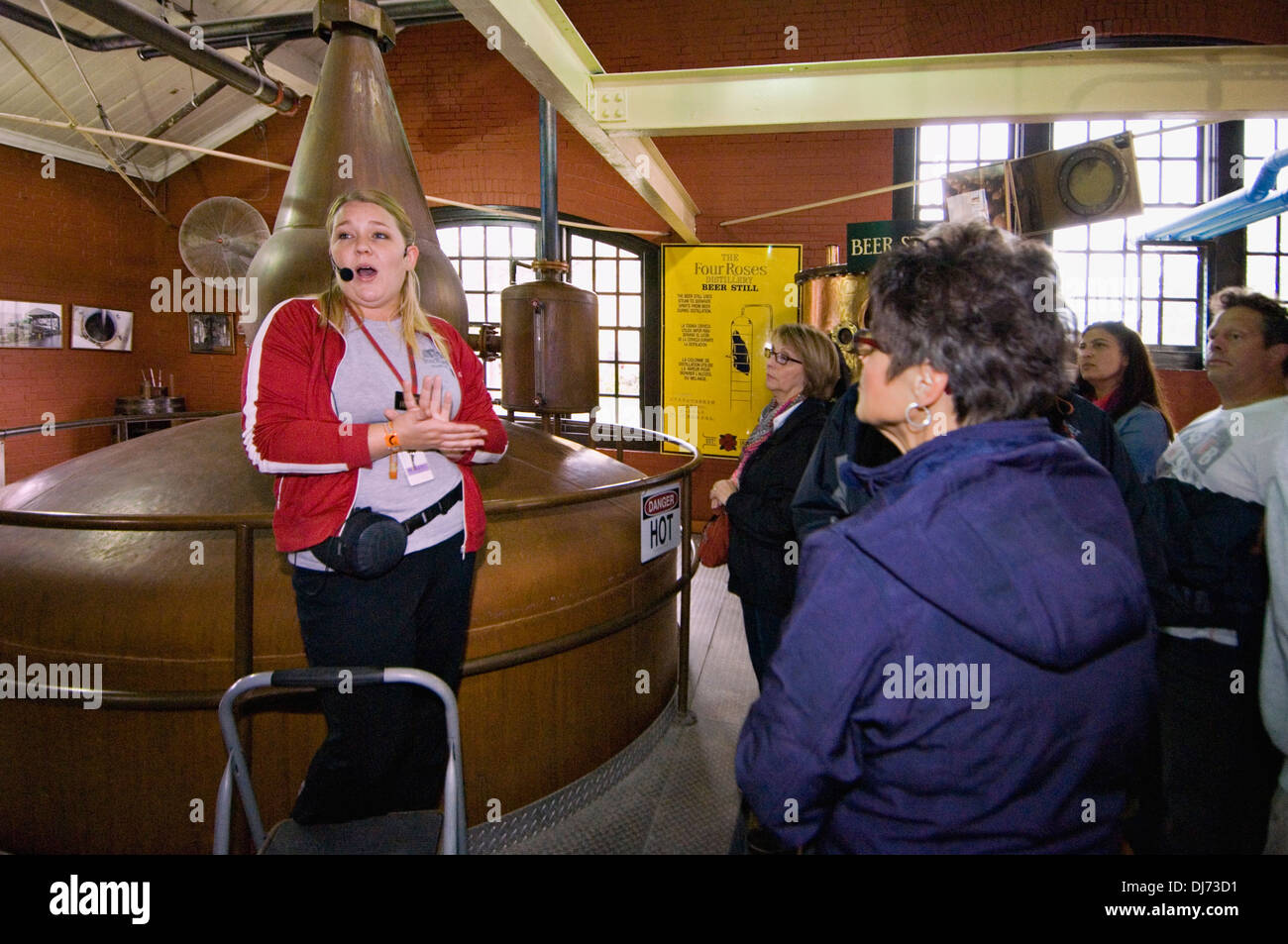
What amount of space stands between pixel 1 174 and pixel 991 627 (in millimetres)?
9994

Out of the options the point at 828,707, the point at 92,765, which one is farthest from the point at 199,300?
the point at 828,707

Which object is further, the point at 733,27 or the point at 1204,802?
the point at 733,27

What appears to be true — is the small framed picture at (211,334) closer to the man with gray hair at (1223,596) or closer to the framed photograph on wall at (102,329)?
the framed photograph on wall at (102,329)

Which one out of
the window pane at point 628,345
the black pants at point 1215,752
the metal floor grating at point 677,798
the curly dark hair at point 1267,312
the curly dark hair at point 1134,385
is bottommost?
the metal floor grating at point 677,798

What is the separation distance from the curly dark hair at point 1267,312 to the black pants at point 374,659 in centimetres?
225

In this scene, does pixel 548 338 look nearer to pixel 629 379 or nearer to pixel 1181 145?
pixel 629 379

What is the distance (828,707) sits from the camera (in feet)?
2.90

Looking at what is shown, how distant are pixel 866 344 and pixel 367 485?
3.61 ft

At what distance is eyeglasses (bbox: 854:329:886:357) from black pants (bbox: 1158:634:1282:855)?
1452mm

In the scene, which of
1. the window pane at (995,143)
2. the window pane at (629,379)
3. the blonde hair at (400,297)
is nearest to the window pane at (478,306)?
the window pane at (629,379)

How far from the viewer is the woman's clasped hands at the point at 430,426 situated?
1500 mm

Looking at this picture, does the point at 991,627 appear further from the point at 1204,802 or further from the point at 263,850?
the point at 1204,802

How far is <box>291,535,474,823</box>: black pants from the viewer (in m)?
1.53

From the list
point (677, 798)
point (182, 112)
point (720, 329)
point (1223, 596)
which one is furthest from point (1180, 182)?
point (182, 112)
